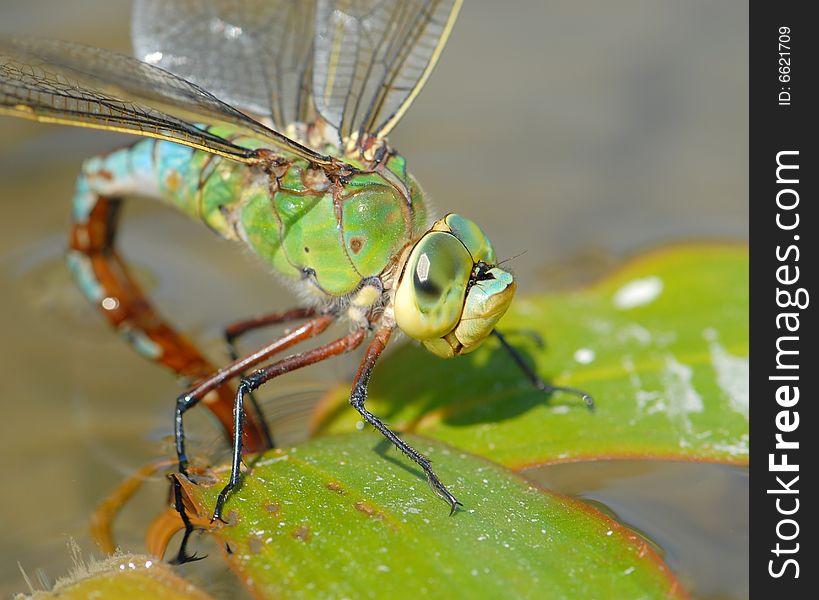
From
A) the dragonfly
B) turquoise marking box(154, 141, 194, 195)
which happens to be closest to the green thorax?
the dragonfly

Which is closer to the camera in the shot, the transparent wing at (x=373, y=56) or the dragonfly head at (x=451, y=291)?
the dragonfly head at (x=451, y=291)

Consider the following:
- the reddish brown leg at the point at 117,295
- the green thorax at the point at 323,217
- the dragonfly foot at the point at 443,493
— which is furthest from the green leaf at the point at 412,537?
the reddish brown leg at the point at 117,295

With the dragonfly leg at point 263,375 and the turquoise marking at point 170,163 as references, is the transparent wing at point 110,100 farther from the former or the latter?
the dragonfly leg at point 263,375

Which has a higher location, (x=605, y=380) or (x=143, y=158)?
(x=143, y=158)

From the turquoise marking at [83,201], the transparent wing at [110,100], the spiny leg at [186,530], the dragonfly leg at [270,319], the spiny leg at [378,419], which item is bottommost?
the spiny leg at [186,530]

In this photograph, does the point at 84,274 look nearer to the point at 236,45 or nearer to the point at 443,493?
the point at 236,45

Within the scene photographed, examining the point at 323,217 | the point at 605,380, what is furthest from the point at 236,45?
the point at 605,380

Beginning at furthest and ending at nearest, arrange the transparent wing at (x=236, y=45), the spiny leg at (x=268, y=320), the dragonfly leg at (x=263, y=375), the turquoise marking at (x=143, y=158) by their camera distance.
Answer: the transparent wing at (x=236, y=45)
the turquoise marking at (x=143, y=158)
the spiny leg at (x=268, y=320)
the dragonfly leg at (x=263, y=375)

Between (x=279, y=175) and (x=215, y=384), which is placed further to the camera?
(x=279, y=175)
